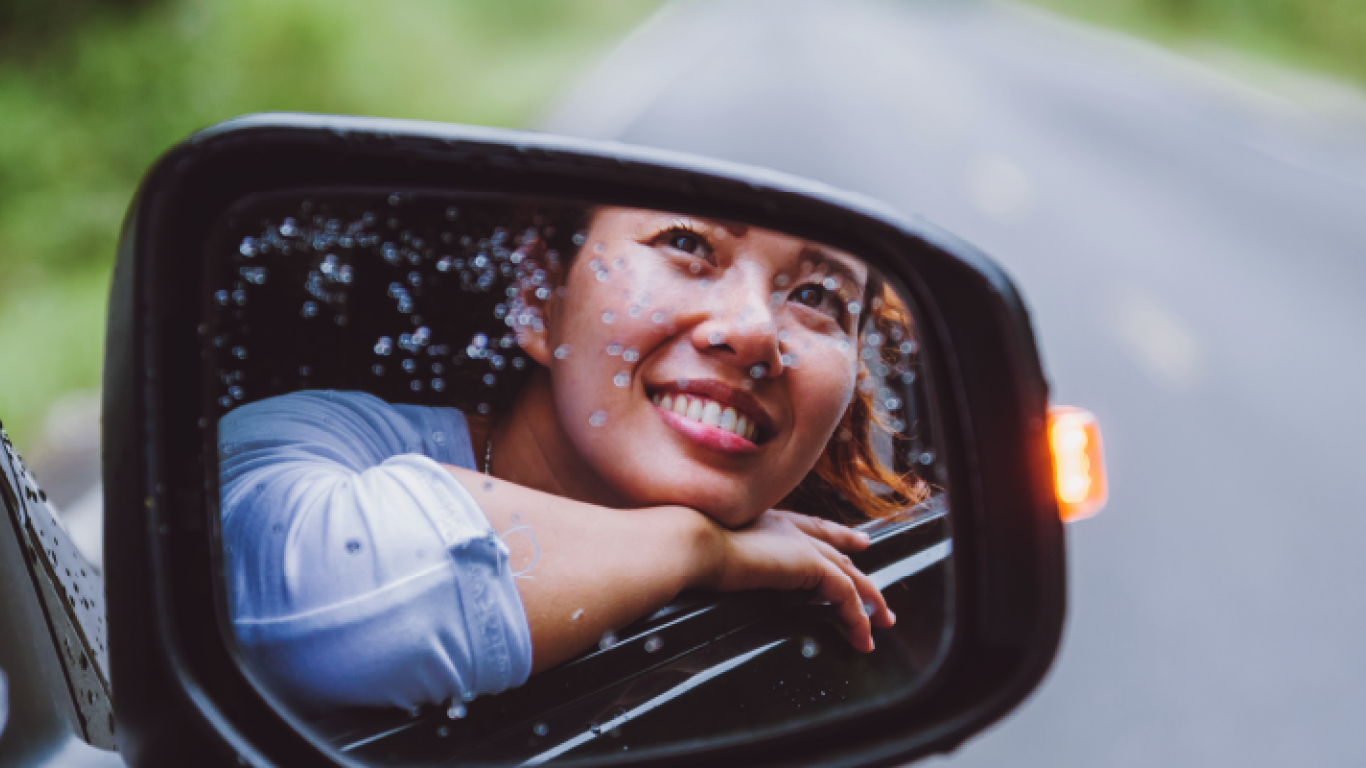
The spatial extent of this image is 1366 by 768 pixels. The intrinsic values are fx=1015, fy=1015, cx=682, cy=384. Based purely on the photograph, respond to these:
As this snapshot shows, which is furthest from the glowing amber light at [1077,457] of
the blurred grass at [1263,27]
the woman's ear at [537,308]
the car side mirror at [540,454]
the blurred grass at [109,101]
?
the blurred grass at [1263,27]

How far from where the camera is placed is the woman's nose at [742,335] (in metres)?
1.17

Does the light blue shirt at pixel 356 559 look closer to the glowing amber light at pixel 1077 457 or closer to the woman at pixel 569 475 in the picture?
the woman at pixel 569 475

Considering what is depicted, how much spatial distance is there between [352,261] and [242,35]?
1742 cm

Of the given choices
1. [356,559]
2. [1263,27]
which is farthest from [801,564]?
[1263,27]

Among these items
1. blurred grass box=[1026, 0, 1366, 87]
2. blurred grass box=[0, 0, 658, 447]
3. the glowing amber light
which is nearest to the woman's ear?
the glowing amber light

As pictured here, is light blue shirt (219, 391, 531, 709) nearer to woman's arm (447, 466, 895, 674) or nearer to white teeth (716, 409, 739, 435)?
woman's arm (447, 466, 895, 674)

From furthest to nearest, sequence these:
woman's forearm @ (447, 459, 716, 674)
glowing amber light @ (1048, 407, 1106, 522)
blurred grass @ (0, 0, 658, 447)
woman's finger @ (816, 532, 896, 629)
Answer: blurred grass @ (0, 0, 658, 447) → glowing amber light @ (1048, 407, 1106, 522) → woman's finger @ (816, 532, 896, 629) → woman's forearm @ (447, 459, 716, 674)

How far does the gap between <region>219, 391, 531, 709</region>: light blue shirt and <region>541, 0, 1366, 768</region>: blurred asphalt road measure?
292cm

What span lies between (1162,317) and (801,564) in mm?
9064

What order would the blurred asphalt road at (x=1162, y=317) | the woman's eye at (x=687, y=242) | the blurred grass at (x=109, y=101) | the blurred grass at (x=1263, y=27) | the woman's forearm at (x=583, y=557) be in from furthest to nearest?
the blurred grass at (x=1263, y=27) → the blurred grass at (x=109, y=101) → the blurred asphalt road at (x=1162, y=317) → the woman's eye at (x=687, y=242) → the woman's forearm at (x=583, y=557)

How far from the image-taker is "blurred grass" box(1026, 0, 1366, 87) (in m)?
24.3

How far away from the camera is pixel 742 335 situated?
3.83 feet

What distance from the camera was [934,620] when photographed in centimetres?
143

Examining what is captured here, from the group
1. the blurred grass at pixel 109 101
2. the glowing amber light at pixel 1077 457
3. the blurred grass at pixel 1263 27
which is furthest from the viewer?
the blurred grass at pixel 1263 27
